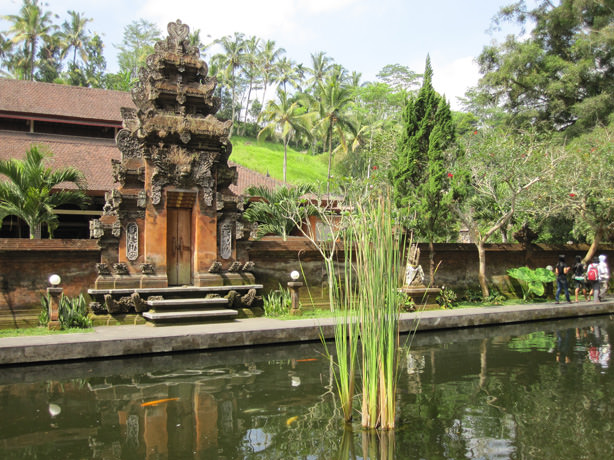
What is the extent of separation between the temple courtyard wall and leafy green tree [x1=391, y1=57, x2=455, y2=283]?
100 centimetres

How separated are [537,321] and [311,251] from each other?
5.79 metres

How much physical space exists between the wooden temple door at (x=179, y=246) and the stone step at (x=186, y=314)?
143 centimetres

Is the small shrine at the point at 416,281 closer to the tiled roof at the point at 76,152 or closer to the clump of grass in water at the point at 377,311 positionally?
the clump of grass in water at the point at 377,311

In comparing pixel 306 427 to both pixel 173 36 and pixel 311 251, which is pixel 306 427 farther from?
pixel 173 36

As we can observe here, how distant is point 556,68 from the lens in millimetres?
25297

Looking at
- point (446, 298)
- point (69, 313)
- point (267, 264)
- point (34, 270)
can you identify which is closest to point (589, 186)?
point (446, 298)

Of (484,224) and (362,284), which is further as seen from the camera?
(484,224)

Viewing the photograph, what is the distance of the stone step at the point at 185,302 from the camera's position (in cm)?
1079

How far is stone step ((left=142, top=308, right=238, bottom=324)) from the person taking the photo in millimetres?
10523

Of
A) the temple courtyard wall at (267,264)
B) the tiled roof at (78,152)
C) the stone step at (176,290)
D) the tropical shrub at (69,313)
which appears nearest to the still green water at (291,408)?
the temple courtyard wall at (267,264)

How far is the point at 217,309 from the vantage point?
11484 mm

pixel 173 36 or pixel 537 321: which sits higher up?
pixel 173 36

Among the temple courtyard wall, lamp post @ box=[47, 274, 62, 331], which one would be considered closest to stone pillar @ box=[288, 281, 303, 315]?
the temple courtyard wall

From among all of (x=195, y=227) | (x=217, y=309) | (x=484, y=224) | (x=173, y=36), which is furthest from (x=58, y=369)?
(x=484, y=224)
